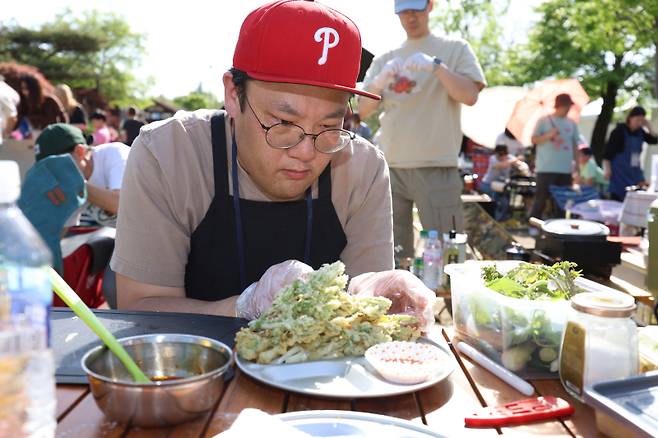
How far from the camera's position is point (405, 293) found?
1.60 m

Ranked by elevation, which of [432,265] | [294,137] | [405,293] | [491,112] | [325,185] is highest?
[491,112]

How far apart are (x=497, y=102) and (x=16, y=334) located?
1178 cm

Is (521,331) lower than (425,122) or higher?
lower

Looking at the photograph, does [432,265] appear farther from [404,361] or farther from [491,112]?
[491,112]

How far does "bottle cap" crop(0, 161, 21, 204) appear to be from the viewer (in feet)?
2.50

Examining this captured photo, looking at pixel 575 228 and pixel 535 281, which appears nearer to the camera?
pixel 535 281

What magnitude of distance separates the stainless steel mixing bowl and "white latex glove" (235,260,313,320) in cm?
34

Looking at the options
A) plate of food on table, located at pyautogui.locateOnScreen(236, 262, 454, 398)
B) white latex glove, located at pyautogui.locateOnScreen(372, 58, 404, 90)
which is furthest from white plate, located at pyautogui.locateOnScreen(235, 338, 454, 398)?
white latex glove, located at pyautogui.locateOnScreen(372, 58, 404, 90)

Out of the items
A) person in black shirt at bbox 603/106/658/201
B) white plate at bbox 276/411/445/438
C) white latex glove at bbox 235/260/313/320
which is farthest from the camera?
person in black shirt at bbox 603/106/658/201

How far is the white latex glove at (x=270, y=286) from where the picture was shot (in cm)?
155

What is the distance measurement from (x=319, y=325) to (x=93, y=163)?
3426mm

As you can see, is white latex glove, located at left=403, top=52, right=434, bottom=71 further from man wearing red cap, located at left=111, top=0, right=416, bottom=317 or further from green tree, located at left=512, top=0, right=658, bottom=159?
green tree, located at left=512, top=0, right=658, bottom=159

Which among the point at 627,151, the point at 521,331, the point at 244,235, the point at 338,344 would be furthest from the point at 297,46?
the point at 627,151

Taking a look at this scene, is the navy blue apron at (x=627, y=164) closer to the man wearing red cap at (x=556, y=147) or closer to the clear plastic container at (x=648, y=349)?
the man wearing red cap at (x=556, y=147)
